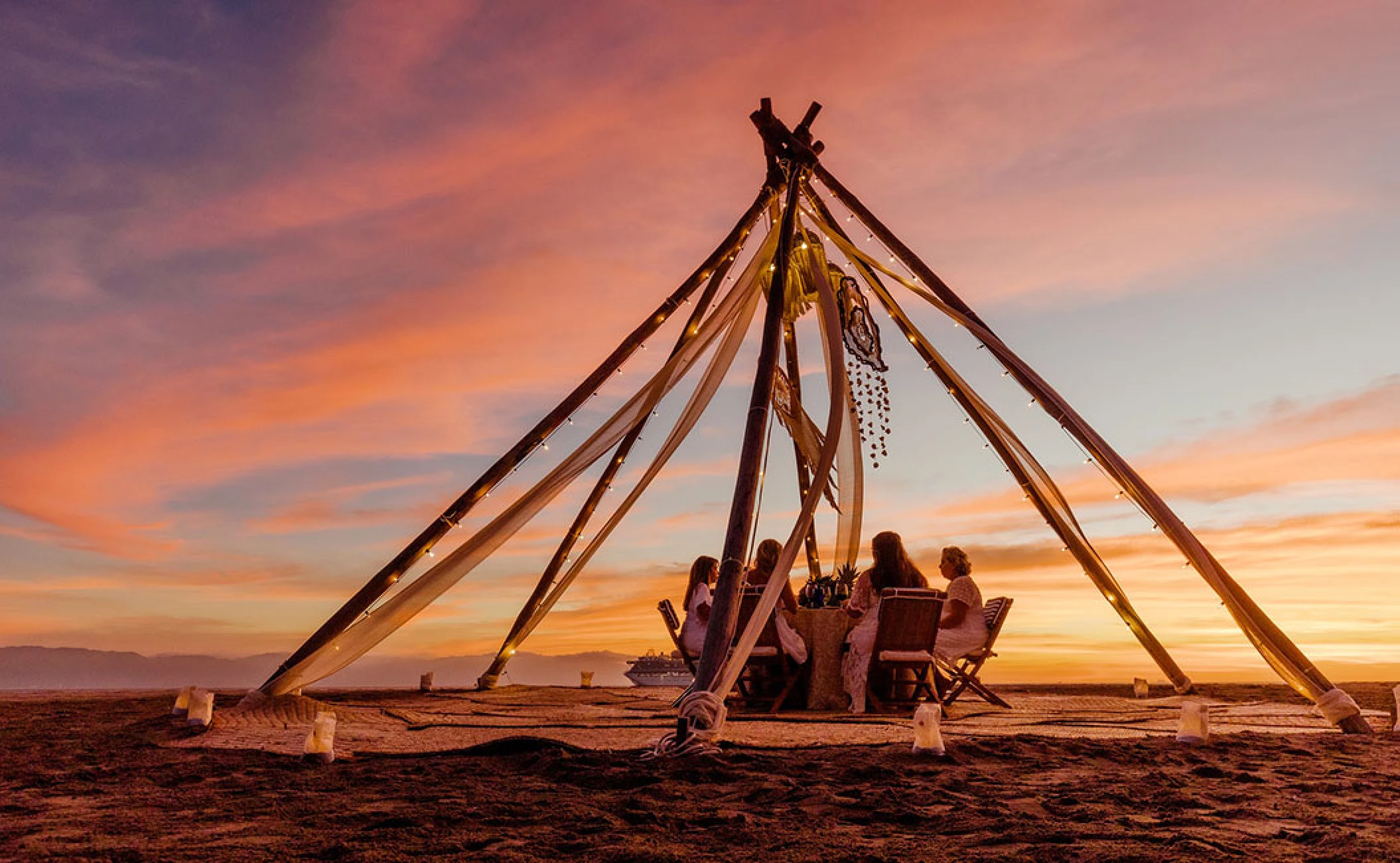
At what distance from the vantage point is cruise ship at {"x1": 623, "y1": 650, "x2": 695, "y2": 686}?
611 inches

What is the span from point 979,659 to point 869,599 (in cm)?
122

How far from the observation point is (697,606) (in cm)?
817

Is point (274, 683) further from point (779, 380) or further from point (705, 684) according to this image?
point (779, 380)

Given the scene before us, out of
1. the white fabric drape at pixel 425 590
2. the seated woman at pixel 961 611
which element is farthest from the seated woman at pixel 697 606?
the seated woman at pixel 961 611

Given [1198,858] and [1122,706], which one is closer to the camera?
[1198,858]

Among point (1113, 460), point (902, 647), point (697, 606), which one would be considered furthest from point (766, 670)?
point (1113, 460)

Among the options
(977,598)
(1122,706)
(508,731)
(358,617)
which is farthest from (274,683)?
(1122,706)

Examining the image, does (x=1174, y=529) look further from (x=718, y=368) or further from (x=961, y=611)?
(x=718, y=368)

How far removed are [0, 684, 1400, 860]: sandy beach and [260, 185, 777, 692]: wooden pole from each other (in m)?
1.46

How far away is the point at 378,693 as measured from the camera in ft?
35.6

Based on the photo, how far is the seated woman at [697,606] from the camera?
322 inches

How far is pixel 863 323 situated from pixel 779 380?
1845 millimetres

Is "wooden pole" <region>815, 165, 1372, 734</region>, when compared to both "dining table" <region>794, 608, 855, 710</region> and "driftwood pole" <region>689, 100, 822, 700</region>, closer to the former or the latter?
"driftwood pole" <region>689, 100, 822, 700</region>

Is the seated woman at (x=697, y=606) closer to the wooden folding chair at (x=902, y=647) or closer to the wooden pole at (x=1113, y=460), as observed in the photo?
the wooden folding chair at (x=902, y=647)
